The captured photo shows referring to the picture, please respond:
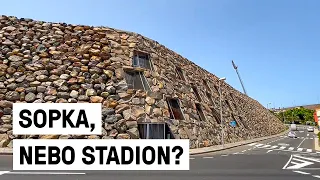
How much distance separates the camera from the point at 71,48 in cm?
2512

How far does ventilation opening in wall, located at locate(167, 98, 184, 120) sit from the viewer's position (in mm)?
26714

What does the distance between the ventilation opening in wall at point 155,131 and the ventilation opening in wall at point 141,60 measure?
6.29 m

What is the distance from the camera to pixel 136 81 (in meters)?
25.9

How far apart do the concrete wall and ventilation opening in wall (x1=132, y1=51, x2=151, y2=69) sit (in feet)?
1.38

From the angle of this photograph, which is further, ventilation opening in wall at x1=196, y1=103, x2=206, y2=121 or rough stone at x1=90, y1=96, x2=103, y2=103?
ventilation opening in wall at x1=196, y1=103, x2=206, y2=121

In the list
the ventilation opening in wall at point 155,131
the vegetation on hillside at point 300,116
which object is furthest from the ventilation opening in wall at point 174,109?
the vegetation on hillside at point 300,116

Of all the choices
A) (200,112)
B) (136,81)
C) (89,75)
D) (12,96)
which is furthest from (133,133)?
(200,112)

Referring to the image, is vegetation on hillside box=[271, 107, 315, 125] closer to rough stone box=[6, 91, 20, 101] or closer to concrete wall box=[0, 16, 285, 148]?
concrete wall box=[0, 16, 285, 148]

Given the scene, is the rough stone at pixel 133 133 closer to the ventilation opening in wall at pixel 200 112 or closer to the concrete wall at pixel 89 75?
the concrete wall at pixel 89 75

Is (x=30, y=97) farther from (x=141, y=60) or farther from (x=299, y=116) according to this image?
(x=299, y=116)

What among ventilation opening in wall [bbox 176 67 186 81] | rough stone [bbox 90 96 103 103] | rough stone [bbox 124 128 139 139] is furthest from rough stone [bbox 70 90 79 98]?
ventilation opening in wall [bbox 176 67 186 81]

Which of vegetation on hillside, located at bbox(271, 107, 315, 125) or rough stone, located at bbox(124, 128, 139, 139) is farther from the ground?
rough stone, located at bbox(124, 128, 139, 139)

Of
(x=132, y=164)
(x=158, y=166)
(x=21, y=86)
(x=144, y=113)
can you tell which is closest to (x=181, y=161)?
(x=158, y=166)

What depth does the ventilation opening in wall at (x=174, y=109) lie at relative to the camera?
26.7 m
